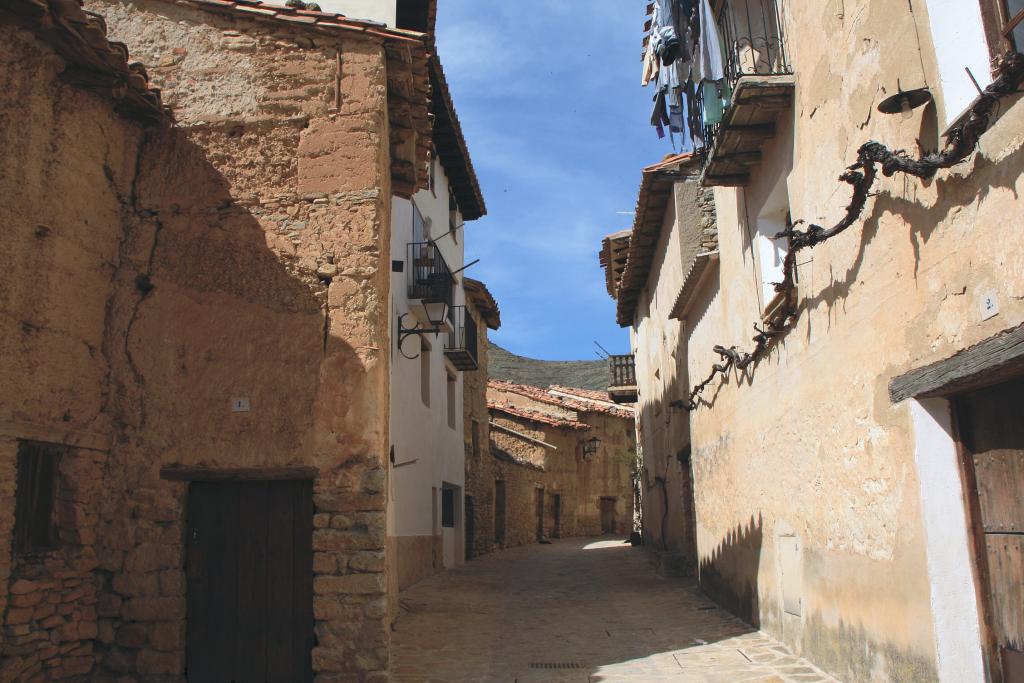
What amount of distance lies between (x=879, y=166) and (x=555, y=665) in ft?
15.6

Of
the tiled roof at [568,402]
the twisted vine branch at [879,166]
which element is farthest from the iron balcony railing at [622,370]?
the twisted vine branch at [879,166]

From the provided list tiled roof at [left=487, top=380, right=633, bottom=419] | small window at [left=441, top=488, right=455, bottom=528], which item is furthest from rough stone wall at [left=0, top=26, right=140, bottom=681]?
tiled roof at [left=487, top=380, right=633, bottom=419]

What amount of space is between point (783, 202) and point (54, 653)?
22.7ft

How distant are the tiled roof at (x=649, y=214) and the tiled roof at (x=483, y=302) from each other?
133 inches

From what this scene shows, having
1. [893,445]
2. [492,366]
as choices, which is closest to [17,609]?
[893,445]

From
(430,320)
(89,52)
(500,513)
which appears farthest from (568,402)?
(89,52)

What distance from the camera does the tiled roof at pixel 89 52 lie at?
570 cm

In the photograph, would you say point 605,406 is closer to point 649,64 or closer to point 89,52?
point 649,64

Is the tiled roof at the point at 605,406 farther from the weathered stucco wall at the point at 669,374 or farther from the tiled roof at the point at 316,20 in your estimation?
the tiled roof at the point at 316,20

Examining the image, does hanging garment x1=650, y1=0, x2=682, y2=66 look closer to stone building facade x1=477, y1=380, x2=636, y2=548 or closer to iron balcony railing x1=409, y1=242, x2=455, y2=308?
iron balcony railing x1=409, y1=242, x2=455, y2=308

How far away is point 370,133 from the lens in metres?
7.09

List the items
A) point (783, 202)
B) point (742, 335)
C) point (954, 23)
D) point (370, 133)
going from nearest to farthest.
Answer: point (954, 23) → point (370, 133) → point (783, 202) → point (742, 335)

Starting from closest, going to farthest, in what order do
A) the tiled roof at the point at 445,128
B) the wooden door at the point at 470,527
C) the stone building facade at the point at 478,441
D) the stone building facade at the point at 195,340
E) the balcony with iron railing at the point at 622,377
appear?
the stone building facade at the point at 195,340, the tiled roof at the point at 445,128, the wooden door at the point at 470,527, the stone building facade at the point at 478,441, the balcony with iron railing at the point at 622,377

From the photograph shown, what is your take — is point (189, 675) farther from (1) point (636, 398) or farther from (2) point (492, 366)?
(2) point (492, 366)
